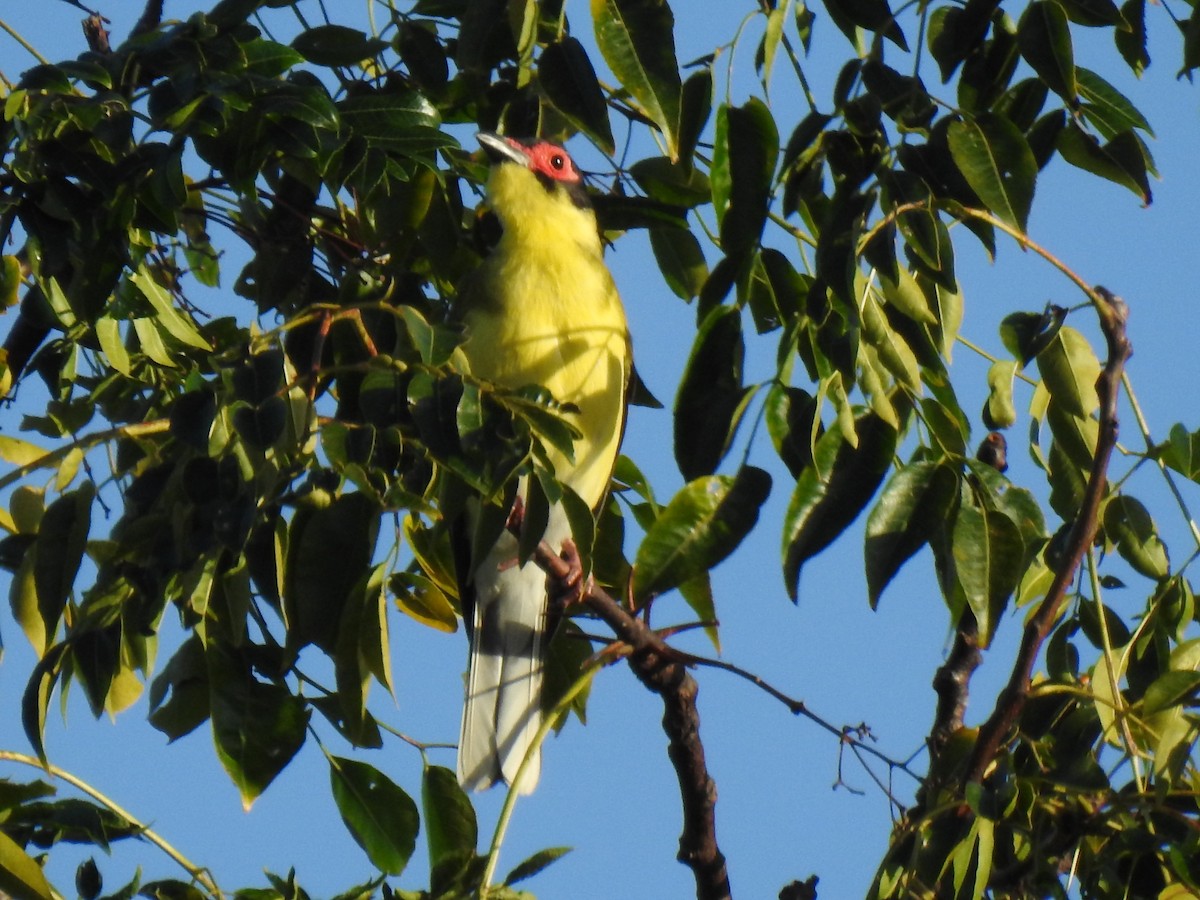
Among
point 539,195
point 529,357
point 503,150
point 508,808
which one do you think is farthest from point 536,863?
point 539,195

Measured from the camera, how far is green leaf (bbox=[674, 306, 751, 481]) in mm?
2096

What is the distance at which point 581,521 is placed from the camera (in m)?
2.08

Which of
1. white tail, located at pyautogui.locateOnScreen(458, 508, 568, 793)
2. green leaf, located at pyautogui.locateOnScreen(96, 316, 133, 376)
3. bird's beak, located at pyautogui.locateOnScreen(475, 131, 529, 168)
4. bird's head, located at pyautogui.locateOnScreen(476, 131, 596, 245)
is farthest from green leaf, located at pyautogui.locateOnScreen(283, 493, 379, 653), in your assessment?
bird's head, located at pyautogui.locateOnScreen(476, 131, 596, 245)

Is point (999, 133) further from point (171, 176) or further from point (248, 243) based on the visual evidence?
point (248, 243)

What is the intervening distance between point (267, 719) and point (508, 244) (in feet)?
6.16

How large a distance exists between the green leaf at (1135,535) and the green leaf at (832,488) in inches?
20.5

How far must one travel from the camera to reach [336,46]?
2668 millimetres

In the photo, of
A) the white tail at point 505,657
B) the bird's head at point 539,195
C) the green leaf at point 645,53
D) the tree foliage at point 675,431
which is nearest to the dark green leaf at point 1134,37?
the tree foliage at point 675,431

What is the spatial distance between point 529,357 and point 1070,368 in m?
1.71

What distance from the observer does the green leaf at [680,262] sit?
3.18 meters

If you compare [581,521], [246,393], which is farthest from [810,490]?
[246,393]

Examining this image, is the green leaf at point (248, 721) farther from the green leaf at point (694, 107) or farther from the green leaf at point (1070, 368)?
the green leaf at point (1070, 368)

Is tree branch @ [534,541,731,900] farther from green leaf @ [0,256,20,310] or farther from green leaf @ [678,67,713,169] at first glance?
green leaf @ [0,256,20,310]

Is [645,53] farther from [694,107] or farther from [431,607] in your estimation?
[431,607]
